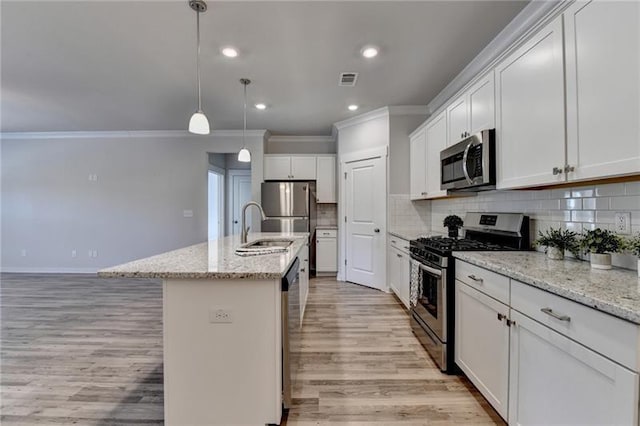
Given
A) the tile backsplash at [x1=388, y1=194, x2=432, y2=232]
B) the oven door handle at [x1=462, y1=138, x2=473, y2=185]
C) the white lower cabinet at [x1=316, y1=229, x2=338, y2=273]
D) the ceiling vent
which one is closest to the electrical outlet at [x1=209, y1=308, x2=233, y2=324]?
the oven door handle at [x1=462, y1=138, x2=473, y2=185]

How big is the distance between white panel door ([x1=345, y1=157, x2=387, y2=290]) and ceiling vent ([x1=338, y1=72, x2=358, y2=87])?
4.23 feet

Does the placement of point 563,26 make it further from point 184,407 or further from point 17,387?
point 17,387

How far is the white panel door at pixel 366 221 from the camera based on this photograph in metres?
4.24

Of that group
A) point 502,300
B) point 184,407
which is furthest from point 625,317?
point 184,407

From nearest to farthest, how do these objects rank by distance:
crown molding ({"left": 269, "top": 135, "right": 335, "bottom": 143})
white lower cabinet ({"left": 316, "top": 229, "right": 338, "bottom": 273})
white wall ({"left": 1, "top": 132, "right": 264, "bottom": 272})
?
white lower cabinet ({"left": 316, "top": 229, "right": 338, "bottom": 273}), white wall ({"left": 1, "top": 132, "right": 264, "bottom": 272}), crown molding ({"left": 269, "top": 135, "right": 335, "bottom": 143})

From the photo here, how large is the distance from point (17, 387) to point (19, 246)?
16.5 feet

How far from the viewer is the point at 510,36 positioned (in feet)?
7.64

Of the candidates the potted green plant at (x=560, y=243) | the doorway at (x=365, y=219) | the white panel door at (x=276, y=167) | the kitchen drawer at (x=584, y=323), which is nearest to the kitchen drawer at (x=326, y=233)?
the doorway at (x=365, y=219)

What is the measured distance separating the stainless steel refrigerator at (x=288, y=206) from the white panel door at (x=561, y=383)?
12.5ft

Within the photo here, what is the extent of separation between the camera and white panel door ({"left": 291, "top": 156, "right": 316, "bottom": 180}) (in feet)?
17.6

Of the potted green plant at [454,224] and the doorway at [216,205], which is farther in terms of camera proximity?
the doorway at [216,205]

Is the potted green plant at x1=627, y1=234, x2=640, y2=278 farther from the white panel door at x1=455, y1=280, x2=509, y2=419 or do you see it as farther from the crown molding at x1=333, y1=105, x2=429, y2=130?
the crown molding at x1=333, y1=105, x2=429, y2=130

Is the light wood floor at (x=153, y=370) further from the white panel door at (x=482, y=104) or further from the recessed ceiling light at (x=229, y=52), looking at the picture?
the recessed ceiling light at (x=229, y=52)

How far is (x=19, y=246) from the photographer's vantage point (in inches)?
217
